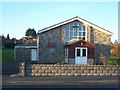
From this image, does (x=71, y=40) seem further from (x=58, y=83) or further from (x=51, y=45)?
(x=58, y=83)

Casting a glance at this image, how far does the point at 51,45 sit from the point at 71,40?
263 centimetres

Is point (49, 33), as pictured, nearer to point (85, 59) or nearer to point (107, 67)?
point (85, 59)

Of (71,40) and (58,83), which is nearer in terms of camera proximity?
(58,83)

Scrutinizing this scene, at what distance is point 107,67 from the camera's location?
19.6 meters

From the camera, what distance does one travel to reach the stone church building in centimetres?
3541

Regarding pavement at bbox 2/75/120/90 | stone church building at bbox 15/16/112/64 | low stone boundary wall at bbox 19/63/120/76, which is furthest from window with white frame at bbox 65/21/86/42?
pavement at bbox 2/75/120/90

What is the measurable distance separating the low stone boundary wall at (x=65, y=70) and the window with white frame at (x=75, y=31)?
699 inches

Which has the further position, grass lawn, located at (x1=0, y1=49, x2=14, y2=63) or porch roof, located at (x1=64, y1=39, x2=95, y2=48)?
grass lawn, located at (x1=0, y1=49, x2=14, y2=63)

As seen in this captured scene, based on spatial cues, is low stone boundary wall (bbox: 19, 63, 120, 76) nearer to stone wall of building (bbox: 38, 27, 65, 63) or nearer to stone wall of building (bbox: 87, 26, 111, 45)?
stone wall of building (bbox: 38, 27, 65, 63)

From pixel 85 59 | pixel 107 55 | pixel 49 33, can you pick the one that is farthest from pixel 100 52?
pixel 49 33

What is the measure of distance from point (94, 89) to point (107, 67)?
286 inches

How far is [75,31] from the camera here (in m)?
37.2

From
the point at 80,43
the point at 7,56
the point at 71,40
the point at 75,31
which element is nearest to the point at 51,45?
the point at 71,40

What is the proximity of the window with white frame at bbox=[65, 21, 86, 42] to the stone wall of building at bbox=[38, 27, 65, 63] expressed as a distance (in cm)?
75
